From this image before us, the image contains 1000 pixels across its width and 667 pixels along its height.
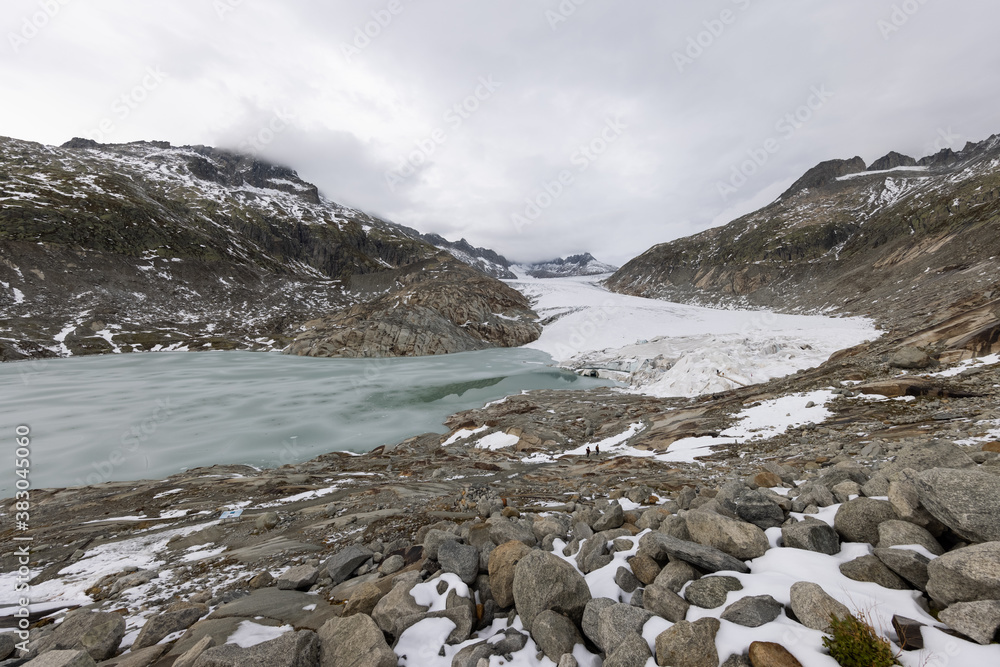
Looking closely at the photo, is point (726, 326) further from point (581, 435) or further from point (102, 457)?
point (102, 457)

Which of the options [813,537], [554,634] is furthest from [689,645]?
[813,537]

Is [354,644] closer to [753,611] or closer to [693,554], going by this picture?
[693,554]

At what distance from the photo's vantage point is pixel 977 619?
2.52 metres

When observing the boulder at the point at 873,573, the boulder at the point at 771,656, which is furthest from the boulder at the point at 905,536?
the boulder at the point at 771,656

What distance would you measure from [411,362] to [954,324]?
1883 inches

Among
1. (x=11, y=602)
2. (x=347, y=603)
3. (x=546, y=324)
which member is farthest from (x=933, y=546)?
(x=546, y=324)

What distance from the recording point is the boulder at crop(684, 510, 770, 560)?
412 centimetres

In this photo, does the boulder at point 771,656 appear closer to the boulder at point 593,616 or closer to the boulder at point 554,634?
the boulder at point 593,616

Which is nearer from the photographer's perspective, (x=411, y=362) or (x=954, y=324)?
(x=954, y=324)

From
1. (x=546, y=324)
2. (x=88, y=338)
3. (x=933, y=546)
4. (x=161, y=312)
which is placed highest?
(x=161, y=312)

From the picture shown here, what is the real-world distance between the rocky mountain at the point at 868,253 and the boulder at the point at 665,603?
55.5 ft

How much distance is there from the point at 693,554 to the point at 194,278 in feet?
411

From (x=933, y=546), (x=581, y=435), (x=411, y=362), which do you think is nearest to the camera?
(x=933, y=546)

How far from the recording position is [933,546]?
346 cm
